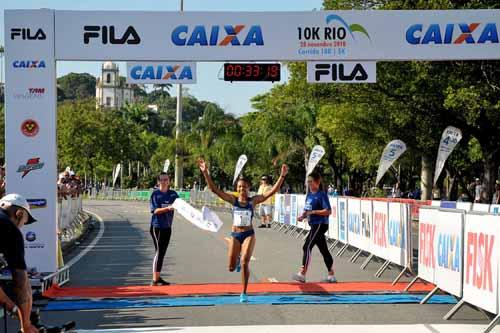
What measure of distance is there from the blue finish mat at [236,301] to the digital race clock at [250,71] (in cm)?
467

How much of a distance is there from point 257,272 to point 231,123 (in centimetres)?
5749

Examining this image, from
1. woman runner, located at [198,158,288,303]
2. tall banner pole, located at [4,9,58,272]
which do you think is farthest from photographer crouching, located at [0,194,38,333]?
tall banner pole, located at [4,9,58,272]

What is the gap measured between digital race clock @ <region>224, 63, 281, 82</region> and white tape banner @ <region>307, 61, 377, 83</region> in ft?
2.57

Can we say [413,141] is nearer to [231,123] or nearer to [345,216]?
[345,216]

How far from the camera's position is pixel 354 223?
18.9 m

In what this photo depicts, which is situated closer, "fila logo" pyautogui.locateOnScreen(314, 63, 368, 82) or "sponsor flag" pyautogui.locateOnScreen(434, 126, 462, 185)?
"fila logo" pyautogui.locateOnScreen(314, 63, 368, 82)

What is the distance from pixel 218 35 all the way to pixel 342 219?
717cm

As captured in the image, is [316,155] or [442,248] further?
[316,155]

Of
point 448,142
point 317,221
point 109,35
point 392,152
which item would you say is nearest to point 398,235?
point 317,221

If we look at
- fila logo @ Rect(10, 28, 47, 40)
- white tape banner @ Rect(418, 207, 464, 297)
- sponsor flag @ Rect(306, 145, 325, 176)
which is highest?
fila logo @ Rect(10, 28, 47, 40)

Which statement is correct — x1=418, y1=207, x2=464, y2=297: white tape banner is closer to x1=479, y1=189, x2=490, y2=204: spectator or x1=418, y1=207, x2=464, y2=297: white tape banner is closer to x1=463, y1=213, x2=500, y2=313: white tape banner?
x1=463, y1=213, x2=500, y2=313: white tape banner

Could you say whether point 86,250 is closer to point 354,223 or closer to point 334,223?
point 334,223

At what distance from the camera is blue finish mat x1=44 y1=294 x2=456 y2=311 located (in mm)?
11969

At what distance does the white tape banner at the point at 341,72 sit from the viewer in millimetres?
15315
